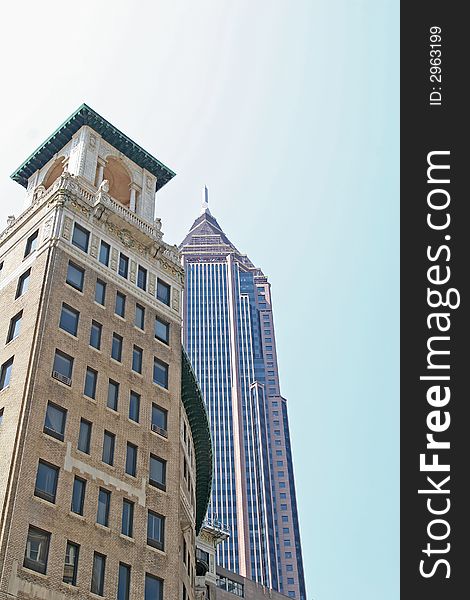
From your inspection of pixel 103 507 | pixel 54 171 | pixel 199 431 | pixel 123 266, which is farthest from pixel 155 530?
pixel 54 171

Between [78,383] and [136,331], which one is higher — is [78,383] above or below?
below

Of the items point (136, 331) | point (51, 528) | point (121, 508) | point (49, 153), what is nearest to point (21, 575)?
point (51, 528)

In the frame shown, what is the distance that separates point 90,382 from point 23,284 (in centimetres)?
906

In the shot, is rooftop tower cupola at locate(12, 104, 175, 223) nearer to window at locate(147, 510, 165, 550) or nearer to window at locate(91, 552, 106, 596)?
window at locate(147, 510, 165, 550)

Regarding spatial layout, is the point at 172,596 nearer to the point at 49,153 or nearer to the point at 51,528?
the point at 51,528

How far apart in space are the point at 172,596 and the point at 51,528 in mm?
8826

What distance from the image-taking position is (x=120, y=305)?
5362cm

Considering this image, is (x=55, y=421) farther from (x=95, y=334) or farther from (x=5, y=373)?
(x=95, y=334)

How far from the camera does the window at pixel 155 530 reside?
45.2 m

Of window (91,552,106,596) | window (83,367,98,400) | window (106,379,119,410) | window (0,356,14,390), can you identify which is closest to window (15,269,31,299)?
window (0,356,14,390)

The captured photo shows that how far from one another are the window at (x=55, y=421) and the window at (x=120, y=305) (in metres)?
10.1

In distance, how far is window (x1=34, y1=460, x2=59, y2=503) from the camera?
40500 millimetres

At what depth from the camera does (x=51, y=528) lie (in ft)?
130

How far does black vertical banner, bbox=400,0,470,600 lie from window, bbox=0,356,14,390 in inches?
1070
